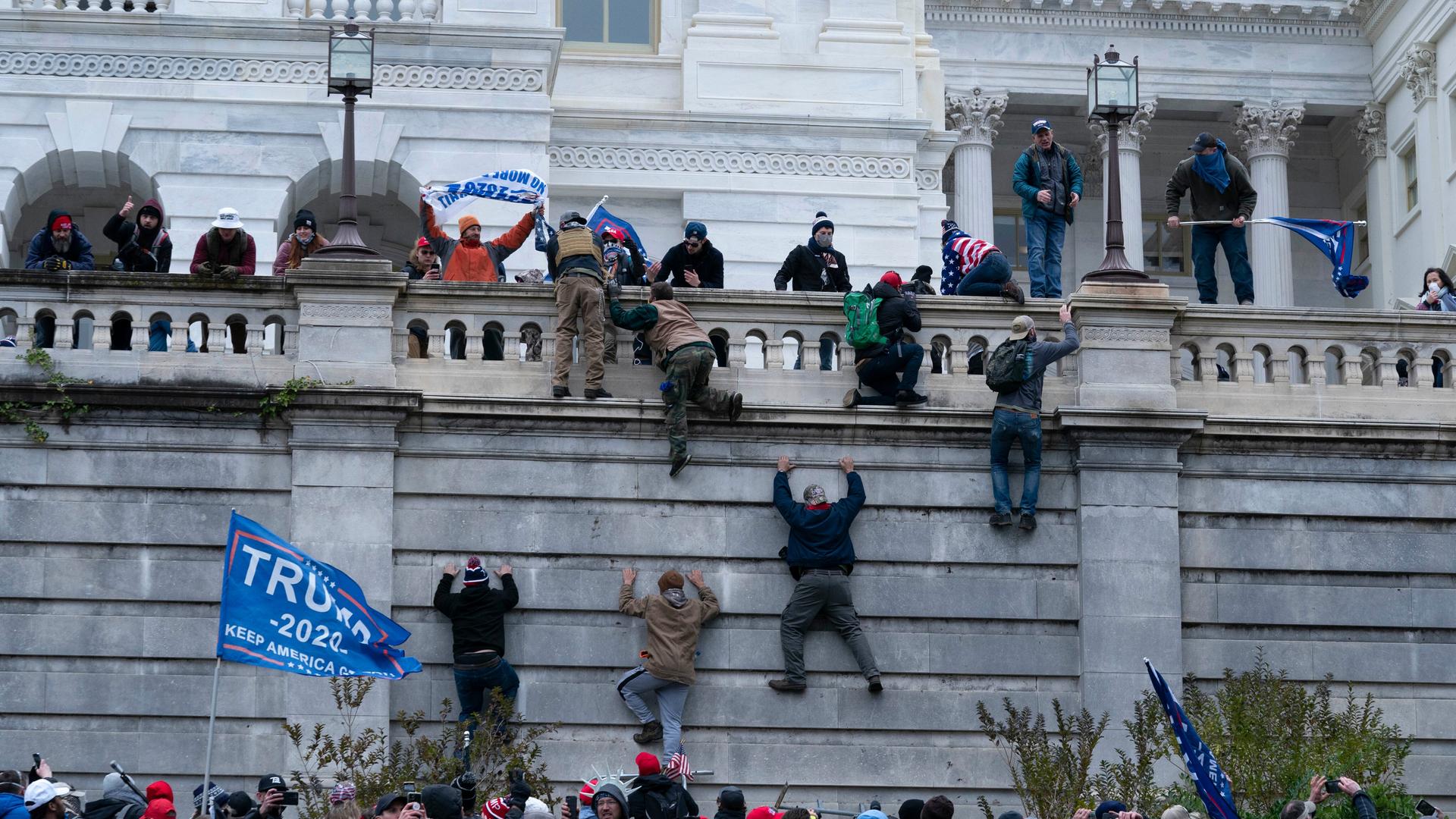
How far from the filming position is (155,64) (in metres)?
36.5

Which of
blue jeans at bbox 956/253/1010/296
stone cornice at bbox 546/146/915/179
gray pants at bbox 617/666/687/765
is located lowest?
gray pants at bbox 617/666/687/765

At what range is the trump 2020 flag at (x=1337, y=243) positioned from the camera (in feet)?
100

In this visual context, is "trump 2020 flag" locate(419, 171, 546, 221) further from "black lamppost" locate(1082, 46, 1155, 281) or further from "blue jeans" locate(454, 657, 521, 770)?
"blue jeans" locate(454, 657, 521, 770)

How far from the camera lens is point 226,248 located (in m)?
28.1

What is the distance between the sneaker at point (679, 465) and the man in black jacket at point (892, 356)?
1796mm

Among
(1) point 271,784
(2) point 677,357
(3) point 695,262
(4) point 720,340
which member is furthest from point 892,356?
(1) point 271,784

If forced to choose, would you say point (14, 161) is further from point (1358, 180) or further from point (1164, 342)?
point (1358, 180)

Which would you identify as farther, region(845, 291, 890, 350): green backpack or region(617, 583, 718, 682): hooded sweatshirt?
region(845, 291, 890, 350): green backpack

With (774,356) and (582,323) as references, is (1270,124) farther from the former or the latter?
(582,323)

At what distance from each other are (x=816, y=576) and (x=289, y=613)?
616cm

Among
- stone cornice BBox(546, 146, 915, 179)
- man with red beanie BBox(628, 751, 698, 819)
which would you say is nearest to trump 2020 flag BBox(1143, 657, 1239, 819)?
man with red beanie BBox(628, 751, 698, 819)

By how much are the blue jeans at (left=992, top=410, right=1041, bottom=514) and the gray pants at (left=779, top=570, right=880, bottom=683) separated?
6.38 feet

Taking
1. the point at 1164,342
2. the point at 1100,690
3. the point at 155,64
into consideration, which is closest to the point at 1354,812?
the point at 1100,690

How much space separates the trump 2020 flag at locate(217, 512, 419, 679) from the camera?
73.8 ft
